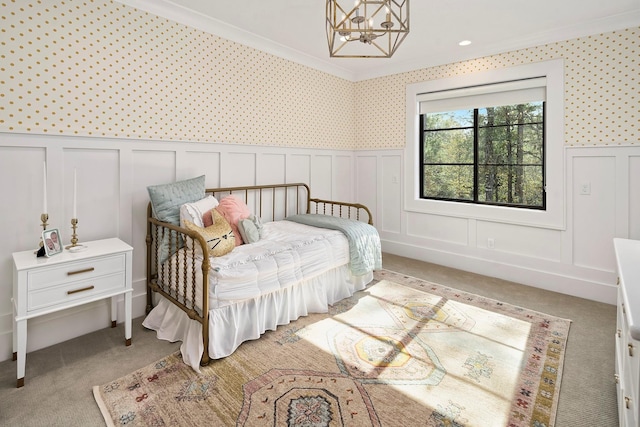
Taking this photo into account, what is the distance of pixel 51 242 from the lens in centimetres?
207

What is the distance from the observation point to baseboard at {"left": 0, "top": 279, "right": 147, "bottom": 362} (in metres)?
2.19

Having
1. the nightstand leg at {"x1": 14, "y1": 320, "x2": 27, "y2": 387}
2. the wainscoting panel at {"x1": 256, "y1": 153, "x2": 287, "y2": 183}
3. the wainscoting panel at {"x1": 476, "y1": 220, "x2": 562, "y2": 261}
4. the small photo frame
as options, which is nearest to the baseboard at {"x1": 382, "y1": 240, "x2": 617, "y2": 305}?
the wainscoting panel at {"x1": 476, "y1": 220, "x2": 562, "y2": 261}

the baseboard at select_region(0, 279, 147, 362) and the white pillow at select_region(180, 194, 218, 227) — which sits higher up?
the white pillow at select_region(180, 194, 218, 227)

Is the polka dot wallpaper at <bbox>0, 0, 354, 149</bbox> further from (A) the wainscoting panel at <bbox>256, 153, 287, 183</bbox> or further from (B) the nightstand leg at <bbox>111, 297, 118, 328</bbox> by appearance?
(B) the nightstand leg at <bbox>111, 297, 118, 328</bbox>

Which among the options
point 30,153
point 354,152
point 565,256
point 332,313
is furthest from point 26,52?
point 565,256

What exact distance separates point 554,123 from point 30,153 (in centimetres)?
435

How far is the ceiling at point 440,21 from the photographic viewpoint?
2736mm

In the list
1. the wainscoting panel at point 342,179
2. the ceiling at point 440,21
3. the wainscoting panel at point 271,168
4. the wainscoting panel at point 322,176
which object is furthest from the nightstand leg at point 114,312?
the wainscoting panel at point 342,179

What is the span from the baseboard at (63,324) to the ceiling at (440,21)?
7.68 ft

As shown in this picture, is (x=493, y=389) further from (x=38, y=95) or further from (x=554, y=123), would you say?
(x=38, y=95)

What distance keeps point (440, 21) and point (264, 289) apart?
9.13 ft

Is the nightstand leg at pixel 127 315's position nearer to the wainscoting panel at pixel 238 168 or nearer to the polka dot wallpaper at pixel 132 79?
the polka dot wallpaper at pixel 132 79

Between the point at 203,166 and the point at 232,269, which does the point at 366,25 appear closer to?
the point at 232,269

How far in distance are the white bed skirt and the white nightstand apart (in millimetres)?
288
